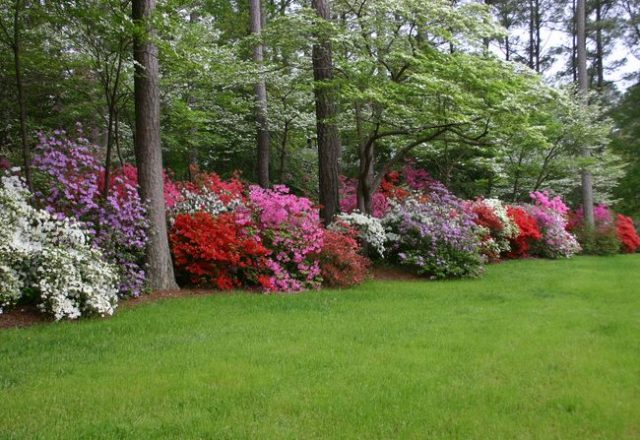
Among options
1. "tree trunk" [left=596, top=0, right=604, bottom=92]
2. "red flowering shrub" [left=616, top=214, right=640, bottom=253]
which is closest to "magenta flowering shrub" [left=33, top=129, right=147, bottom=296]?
"red flowering shrub" [left=616, top=214, right=640, bottom=253]

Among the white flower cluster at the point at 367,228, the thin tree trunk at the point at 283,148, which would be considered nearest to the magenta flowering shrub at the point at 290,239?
the white flower cluster at the point at 367,228

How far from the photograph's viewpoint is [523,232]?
1350 cm

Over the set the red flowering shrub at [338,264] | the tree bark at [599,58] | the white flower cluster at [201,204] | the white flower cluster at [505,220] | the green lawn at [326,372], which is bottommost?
the green lawn at [326,372]

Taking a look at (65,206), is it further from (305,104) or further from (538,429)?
(305,104)

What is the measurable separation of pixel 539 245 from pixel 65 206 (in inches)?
459

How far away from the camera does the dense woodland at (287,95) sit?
739 centimetres

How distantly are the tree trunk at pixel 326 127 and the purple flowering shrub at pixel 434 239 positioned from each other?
50.8 inches

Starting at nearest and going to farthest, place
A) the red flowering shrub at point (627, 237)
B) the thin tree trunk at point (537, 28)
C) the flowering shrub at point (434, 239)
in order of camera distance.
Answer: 1. the flowering shrub at point (434, 239)
2. the red flowering shrub at point (627, 237)
3. the thin tree trunk at point (537, 28)

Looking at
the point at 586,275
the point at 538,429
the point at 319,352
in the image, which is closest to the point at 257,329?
the point at 319,352

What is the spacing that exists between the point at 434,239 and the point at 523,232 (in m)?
4.38

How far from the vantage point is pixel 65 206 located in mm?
7043

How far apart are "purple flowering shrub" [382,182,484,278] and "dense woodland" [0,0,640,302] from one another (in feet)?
2.63

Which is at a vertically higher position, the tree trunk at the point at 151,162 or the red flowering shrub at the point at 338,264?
the tree trunk at the point at 151,162

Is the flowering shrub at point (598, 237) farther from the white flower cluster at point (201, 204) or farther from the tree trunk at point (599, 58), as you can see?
the tree trunk at point (599, 58)
